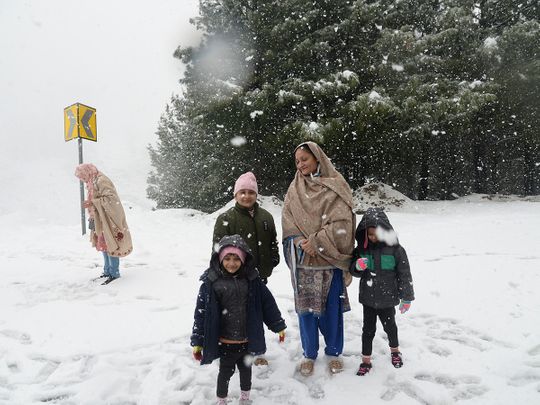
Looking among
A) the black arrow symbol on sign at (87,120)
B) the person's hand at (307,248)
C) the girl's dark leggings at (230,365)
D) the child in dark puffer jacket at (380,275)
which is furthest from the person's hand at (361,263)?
the black arrow symbol on sign at (87,120)

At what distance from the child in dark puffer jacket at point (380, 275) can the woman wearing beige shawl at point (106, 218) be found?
4330 mm

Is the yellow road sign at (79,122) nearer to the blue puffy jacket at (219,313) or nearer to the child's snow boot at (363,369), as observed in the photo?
the blue puffy jacket at (219,313)

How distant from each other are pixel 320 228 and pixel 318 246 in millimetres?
176

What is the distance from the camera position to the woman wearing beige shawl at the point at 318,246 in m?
3.10

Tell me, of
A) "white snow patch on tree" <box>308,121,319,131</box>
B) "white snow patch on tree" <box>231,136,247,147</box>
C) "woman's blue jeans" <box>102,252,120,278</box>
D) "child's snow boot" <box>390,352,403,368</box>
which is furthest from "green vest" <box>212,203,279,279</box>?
"white snow patch on tree" <box>231,136,247,147</box>

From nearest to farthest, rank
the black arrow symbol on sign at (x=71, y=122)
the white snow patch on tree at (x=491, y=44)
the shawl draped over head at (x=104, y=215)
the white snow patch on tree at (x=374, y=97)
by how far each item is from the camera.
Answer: the shawl draped over head at (x=104, y=215) → the black arrow symbol on sign at (x=71, y=122) → the white snow patch on tree at (x=374, y=97) → the white snow patch on tree at (x=491, y=44)

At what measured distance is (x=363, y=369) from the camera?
3.15 m

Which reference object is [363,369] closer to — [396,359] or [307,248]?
[396,359]

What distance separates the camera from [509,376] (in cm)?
306

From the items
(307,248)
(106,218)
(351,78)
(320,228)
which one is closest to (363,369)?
(307,248)

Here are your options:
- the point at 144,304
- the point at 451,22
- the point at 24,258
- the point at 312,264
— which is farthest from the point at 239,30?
the point at 312,264

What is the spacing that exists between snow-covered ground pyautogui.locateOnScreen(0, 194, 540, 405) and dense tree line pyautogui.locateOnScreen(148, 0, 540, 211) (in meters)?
5.66

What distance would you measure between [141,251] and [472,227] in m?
7.97

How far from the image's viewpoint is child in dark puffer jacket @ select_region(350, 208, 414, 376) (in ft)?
10.2
